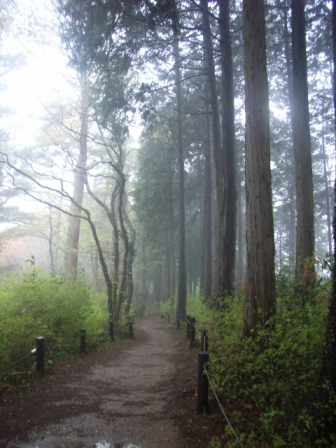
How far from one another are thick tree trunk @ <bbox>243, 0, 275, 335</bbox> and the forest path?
202 cm

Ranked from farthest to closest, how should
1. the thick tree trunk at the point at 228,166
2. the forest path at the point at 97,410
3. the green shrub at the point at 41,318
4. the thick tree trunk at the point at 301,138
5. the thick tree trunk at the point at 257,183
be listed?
the thick tree trunk at the point at 228,166 < the thick tree trunk at the point at 301,138 < the green shrub at the point at 41,318 < the thick tree trunk at the point at 257,183 < the forest path at the point at 97,410

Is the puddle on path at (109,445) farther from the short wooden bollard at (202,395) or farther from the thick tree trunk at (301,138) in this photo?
the thick tree trunk at (301,138)

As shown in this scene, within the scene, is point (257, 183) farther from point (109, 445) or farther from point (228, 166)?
point (109, 445)

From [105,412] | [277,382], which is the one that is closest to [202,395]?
[277,382]

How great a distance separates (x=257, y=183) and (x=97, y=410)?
4.72 m

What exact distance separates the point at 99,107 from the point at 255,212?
6.85 meters

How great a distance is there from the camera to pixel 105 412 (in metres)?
4.62

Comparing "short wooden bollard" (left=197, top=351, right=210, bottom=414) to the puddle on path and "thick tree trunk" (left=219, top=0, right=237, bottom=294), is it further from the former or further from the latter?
"thick tree trunk" (left=219, top=0, right=237, bottom=294)

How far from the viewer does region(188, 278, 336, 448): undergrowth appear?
10.4 ft

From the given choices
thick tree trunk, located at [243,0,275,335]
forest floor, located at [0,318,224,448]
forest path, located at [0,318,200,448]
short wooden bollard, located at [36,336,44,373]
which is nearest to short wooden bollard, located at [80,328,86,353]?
forest path, located at [0,318,200,448]

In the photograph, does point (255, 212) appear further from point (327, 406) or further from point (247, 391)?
point (327, 406)

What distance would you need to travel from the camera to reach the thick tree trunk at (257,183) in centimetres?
561

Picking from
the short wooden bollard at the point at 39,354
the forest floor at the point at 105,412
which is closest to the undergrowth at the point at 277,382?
the forest floor at the point at 105,412

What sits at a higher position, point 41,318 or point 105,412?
point 41,318
